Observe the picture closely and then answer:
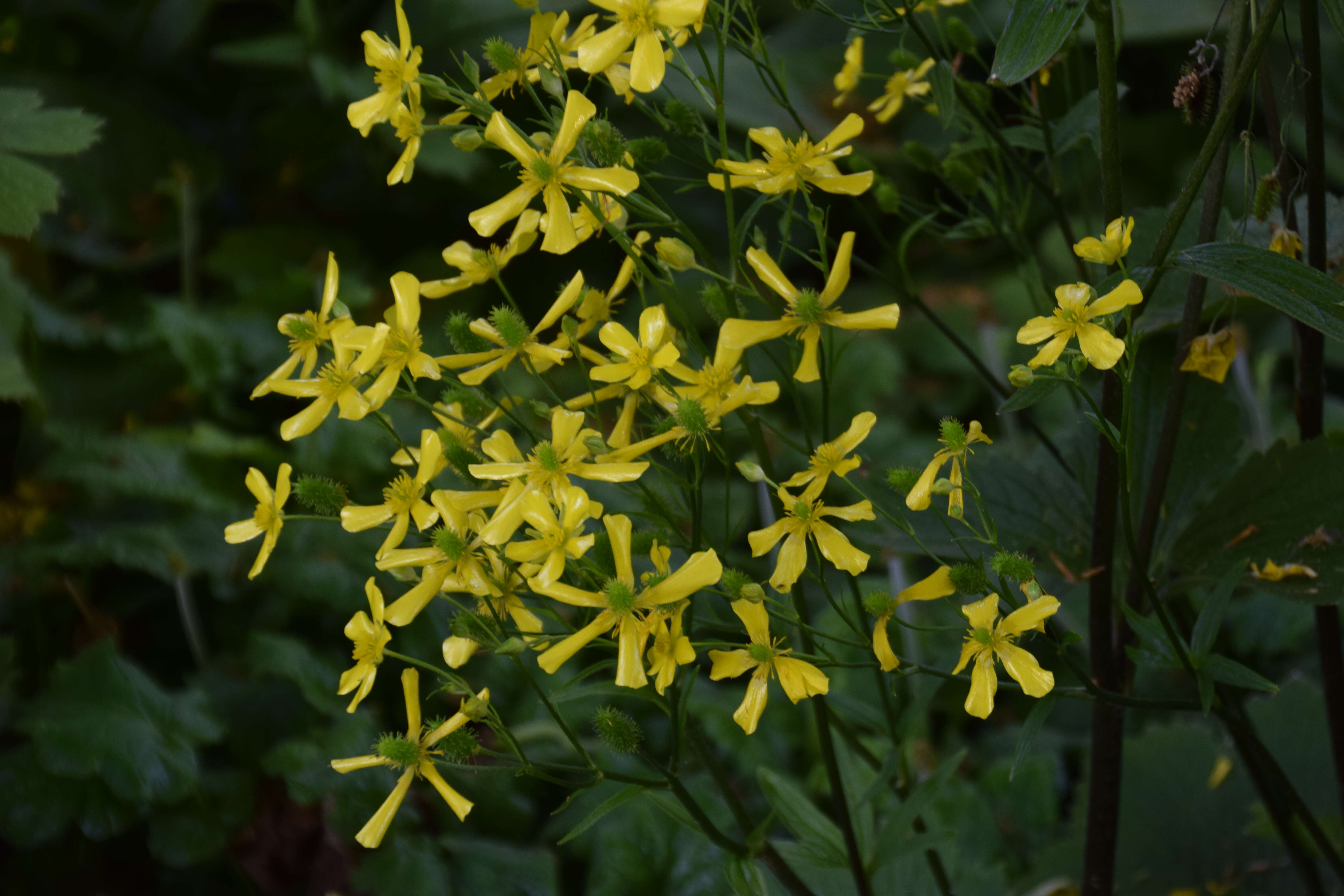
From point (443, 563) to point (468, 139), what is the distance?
152 millimetres

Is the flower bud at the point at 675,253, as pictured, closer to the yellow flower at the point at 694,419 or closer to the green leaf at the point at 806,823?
the yellow flower at the point at 694,419

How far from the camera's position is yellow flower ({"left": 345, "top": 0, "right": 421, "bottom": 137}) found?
14.5 inches

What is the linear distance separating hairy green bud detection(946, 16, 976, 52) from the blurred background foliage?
0.05 meters

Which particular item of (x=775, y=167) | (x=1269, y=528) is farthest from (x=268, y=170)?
(x=1269, y=528)

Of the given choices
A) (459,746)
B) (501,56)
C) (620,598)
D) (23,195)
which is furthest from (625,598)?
(23,195)

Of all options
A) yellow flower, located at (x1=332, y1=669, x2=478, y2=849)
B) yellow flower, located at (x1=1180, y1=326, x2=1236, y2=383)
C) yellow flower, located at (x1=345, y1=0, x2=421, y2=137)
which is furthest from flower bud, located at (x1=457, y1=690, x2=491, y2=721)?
yellow flower, located at (x1=1180, y1=326, x2=1236, y2=383)

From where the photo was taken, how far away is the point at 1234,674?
0.39 metres

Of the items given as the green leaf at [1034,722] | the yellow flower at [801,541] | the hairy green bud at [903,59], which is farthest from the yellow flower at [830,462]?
the hairy green bud at [903,59]

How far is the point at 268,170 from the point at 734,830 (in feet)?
3.14

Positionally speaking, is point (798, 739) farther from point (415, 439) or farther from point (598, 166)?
point (598, 166)

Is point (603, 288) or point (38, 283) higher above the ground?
point (38, 283)

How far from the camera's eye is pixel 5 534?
0.89 metres

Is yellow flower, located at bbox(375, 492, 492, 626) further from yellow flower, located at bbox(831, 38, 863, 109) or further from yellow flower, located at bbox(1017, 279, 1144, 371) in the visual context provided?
yellow flower, located at bbox(831, 38, 863, 109)

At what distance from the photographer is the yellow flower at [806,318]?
0.36 metres
